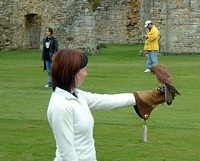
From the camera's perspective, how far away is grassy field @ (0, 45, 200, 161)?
11.5 m

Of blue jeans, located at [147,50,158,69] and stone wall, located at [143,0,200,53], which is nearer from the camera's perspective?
blue jeans, located at [147,50,158,69]

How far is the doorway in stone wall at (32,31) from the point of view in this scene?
1687 inches

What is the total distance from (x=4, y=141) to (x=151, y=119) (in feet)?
11.3

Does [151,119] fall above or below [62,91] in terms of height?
below

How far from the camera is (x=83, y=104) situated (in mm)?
6328

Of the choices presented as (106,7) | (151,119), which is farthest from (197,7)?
(151,119)

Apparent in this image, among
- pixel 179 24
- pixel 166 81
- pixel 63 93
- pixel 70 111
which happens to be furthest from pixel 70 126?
pixel 179 24

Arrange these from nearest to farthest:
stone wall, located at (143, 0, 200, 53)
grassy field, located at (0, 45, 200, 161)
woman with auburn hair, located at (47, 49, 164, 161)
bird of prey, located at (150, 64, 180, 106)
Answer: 1. woman with auburn hair, located at (47, 49, 164, 161)
2. bird of prey, located at (150, 64, 180, 106)
3. grassy field, located at (0, 45, 200, 161)
4. stone wall, located at (143, 0, 200, 53)

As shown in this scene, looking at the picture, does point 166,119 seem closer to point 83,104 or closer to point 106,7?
point 83,104

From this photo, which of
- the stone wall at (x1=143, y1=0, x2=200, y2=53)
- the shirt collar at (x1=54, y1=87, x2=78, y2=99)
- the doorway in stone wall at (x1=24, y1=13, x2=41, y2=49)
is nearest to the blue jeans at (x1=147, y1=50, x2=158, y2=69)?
the stone wall at (x1=143, y1=0, x2=200, y2=53)

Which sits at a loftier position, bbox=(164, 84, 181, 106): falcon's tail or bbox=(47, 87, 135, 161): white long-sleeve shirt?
bbox=(164, 84, 181, 106): falcon's tail

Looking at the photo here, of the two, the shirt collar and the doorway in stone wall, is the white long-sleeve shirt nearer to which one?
the shirt collar

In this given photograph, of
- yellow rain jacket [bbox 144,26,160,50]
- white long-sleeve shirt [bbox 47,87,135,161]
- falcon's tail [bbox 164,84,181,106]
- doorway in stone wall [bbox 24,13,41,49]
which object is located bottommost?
doorway in stone wall [bbox 24,13,41,49]

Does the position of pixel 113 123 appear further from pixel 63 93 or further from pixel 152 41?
pixel 152 41
